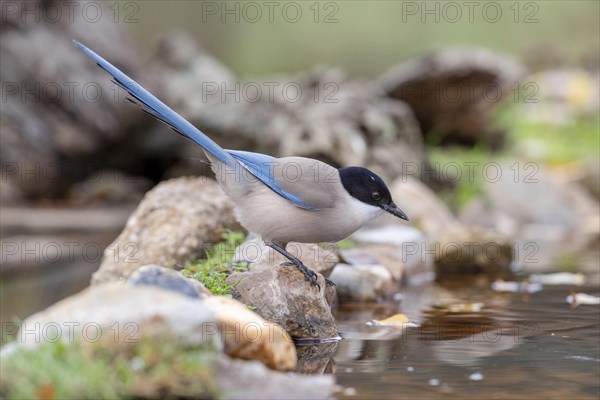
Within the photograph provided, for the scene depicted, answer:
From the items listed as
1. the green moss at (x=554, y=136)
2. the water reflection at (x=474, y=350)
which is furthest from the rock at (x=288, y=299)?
the green moss at (x=554, y=136)

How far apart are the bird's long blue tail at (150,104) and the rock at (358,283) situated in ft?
5.26

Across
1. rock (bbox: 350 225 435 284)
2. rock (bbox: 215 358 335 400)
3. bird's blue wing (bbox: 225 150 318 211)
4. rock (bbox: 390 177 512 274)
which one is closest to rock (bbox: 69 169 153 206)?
rock (bbox: 350 225 435 284)

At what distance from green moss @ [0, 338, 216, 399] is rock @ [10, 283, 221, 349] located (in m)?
0.03

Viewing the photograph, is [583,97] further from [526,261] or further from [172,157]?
[526,261]

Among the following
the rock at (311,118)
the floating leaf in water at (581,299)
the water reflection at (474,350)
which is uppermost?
the rock at (311,118)

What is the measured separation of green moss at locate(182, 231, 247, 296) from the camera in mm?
4160

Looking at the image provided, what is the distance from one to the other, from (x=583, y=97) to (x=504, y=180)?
708 centimetres

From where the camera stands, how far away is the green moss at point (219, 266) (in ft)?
→ 13.6

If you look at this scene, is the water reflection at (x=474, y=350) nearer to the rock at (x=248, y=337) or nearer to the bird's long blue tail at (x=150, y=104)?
the rock at (x=248, y=337)

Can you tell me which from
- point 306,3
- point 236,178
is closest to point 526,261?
point 236,178

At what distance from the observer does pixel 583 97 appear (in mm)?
16422

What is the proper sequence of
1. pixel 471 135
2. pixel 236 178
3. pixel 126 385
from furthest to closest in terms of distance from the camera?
pixel 471 135, pixel 236 178, pixel 126 385

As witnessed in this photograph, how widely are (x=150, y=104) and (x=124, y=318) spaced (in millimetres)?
1404

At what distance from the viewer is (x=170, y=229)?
5.29 metres
